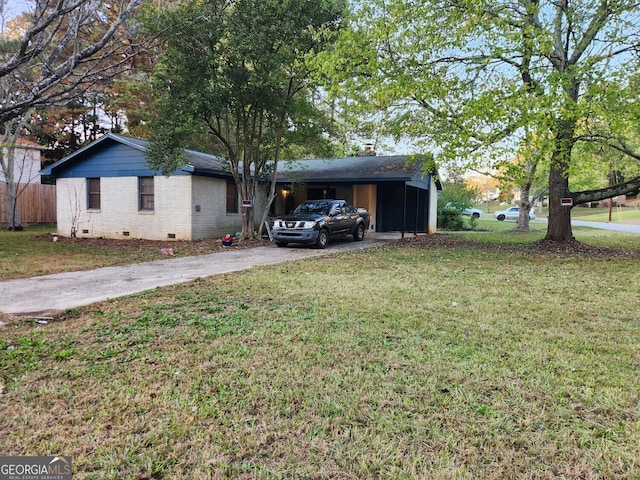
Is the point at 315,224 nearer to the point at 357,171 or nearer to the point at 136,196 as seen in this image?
the point at 357,171

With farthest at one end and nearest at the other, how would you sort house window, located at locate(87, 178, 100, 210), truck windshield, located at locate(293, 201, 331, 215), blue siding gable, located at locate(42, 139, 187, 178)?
house window, located at locate(87, 178, 100, 210) → blue siding gable, located at locate(42, 139, 187, 178) → truck windshield, located at locate(293, 201, 331, 215)

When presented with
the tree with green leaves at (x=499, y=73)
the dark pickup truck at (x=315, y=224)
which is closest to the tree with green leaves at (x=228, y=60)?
the tree with green leaves at (x=499, y=73)

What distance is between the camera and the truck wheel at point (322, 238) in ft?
41.4

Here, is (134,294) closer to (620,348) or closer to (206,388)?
(206,388)

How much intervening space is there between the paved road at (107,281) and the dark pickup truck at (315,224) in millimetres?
1536

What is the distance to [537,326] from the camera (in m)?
4.50

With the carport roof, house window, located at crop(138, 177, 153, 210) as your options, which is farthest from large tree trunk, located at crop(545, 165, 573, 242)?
house window, located at crop(138, 177, 153, 210)

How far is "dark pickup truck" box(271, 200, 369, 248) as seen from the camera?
12.3 meters

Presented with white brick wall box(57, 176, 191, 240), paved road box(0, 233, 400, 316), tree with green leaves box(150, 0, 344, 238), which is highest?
tree with green leaves box(150, 0, 344, 238)

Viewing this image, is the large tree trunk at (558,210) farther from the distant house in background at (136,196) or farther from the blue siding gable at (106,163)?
the blue siding gable at (106,163)

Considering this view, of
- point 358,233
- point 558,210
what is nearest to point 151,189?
point 358,233

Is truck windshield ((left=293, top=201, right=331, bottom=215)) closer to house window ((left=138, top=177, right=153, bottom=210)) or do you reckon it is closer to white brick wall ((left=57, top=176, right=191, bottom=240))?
white brick wall ((left=57, top=176, right=191, bottom=240))

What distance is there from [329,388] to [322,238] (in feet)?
32.4

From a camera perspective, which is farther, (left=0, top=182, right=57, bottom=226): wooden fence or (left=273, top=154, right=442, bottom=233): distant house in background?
(left=0, top=182, right=57, bottom=226): wooden fence
